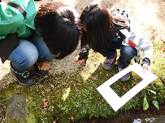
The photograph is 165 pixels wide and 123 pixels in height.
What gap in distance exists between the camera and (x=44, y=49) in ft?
11.5

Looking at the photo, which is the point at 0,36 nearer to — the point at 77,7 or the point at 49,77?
the point at 49,77

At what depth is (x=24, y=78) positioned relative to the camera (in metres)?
3.55

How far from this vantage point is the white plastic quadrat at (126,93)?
10.3 ft

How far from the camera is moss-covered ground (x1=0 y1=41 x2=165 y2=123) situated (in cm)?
340

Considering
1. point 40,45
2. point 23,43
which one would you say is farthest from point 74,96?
point 23,43

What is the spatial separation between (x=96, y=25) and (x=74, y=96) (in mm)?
752

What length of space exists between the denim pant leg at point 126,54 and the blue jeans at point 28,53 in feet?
2.19

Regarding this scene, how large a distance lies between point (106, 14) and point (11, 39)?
855 millimetres

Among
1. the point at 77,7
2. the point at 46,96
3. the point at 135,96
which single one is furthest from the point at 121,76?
the point at 77,7

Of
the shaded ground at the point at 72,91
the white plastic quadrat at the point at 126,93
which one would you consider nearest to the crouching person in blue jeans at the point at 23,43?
the shaded ground at the point at 72,91

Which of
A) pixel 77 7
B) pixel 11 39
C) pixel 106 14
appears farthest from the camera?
pixel 77 7

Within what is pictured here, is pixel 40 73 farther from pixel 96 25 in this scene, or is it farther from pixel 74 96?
pixel 96 25

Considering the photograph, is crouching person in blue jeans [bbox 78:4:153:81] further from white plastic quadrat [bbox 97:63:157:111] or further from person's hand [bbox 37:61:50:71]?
person's hand [bbox 37:61:50:71]

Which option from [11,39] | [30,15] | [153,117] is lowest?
[153,117]
